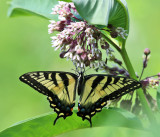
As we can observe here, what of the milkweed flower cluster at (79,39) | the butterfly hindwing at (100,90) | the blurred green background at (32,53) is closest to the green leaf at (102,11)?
the milkweed flower cluster at (79,39)

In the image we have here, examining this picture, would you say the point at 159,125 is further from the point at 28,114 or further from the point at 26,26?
the point at 26,26

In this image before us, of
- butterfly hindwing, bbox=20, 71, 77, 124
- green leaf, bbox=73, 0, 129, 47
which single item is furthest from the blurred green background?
green leaf, bbox=73, 0, 129, 47

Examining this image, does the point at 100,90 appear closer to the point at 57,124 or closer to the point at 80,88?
the point at 80,88

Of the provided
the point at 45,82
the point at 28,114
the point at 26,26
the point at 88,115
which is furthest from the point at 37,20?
the point at 88,115

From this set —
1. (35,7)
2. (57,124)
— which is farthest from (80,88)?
(35,7)

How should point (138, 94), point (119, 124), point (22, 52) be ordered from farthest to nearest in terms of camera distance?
point (22, 52) < point (138, 94) < point (119, 124)

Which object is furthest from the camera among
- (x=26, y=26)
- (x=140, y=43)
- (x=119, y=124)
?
(x=26, y=26)

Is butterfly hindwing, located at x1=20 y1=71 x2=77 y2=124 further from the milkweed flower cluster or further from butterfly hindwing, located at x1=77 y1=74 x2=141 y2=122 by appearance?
the milkweed flower cluster

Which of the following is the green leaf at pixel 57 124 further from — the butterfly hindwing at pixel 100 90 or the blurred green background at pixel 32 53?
the blurred green background at pixel 32 53
